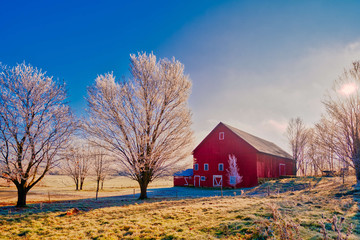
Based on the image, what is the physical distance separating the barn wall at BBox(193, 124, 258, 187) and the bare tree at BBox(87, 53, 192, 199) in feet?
60.2

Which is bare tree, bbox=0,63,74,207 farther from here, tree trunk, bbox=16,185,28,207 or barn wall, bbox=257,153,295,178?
barn wall, bbox=257,153,295,178

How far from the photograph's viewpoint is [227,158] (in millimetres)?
A: 34812

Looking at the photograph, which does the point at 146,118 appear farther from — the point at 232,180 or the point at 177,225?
the point at 232,180

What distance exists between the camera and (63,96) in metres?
15.0

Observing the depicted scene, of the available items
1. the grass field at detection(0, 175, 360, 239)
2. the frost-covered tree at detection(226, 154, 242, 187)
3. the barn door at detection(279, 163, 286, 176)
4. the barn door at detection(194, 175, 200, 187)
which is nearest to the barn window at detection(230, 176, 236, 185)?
the frost-covered tree at detection(226, 154, 242, 187)

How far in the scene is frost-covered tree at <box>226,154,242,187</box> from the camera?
3238 centimetres

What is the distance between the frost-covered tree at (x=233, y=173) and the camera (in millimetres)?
32375

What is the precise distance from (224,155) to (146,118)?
2185cm

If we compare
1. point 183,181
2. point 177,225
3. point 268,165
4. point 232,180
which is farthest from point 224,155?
point 177,225

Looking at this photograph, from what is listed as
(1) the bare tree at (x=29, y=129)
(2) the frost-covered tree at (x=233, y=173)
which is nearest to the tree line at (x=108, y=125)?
(1) the bare tree at (x=29, y=129)

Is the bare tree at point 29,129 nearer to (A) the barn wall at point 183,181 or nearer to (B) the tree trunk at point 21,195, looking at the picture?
(B) the tree trunk at point 21,195

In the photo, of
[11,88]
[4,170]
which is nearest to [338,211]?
[4,170]

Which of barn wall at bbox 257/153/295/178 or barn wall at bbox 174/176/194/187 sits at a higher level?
barn wall at bbox 257/153/295/178

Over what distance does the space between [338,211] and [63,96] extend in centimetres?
1665
